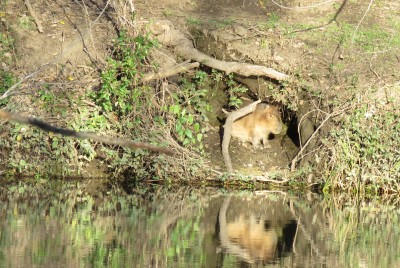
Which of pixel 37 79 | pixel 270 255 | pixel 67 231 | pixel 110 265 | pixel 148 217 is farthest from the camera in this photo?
pixel 37 79

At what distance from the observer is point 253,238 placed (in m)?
7.91

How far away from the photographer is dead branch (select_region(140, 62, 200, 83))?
12.1m

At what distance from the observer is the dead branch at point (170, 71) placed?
39.8 ft

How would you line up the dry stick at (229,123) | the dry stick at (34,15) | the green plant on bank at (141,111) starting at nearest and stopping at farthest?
1. the green plant on bank at (141,111)
2. the dry stick at (229,123)
3. the dry stick at (34,15)

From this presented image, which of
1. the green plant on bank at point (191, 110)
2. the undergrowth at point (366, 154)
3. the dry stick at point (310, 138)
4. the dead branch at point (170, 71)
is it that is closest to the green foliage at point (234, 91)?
the green plant on bank at point (191, 110)

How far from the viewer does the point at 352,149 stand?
1119 cm

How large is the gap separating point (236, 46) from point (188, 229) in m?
5.05

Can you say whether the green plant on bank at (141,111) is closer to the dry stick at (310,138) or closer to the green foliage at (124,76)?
the green foliage at (124,76)

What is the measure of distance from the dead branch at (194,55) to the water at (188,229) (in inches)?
83.8

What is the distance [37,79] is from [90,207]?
3471 mm

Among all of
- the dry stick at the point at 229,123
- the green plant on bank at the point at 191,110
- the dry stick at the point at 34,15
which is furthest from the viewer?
the dry stick at the point at 34,15

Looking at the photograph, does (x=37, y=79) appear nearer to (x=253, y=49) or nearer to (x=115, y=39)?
(x=115, y=39)

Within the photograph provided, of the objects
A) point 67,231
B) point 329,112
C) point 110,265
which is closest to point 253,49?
point 329,112

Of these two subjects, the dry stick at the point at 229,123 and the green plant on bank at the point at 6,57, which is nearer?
the dry stick at the point at 229,123
